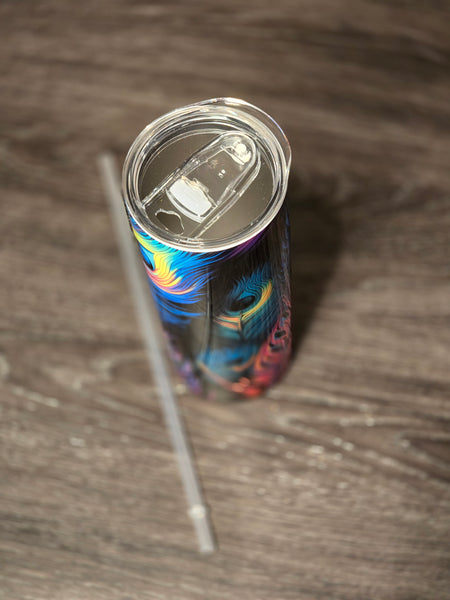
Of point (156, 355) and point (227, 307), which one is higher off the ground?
point (227, 307)

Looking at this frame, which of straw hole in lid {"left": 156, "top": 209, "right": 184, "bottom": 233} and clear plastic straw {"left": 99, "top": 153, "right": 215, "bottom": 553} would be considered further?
clear plastic straw {"left": 99, "top": 153, "right": 215, "bottom": 553}

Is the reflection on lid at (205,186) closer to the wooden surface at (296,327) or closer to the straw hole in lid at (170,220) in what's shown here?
the straw hole in lid at (170,220)

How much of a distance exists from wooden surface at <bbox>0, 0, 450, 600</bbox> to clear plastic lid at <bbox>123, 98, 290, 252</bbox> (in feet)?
0.66

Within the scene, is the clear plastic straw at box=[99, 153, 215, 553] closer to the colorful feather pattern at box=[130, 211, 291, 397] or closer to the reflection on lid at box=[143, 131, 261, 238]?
the colorful feather pattern at box=[130, 211, 291, 397]

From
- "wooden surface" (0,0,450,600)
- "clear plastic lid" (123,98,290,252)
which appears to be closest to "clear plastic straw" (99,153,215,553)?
"wooden surface" (0,0,450,600)

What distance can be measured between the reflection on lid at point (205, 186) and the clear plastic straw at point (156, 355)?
21cm

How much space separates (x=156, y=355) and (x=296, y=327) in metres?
0.12

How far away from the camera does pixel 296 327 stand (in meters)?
0.54

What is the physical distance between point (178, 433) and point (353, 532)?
16 cm

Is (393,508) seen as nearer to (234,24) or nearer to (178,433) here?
(178,433)

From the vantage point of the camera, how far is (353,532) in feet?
1.62

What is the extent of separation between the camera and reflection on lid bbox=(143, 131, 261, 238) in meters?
0.35

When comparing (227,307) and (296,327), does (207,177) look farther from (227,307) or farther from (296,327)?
(296,327)

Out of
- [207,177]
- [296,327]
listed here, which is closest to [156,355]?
[296,327]
